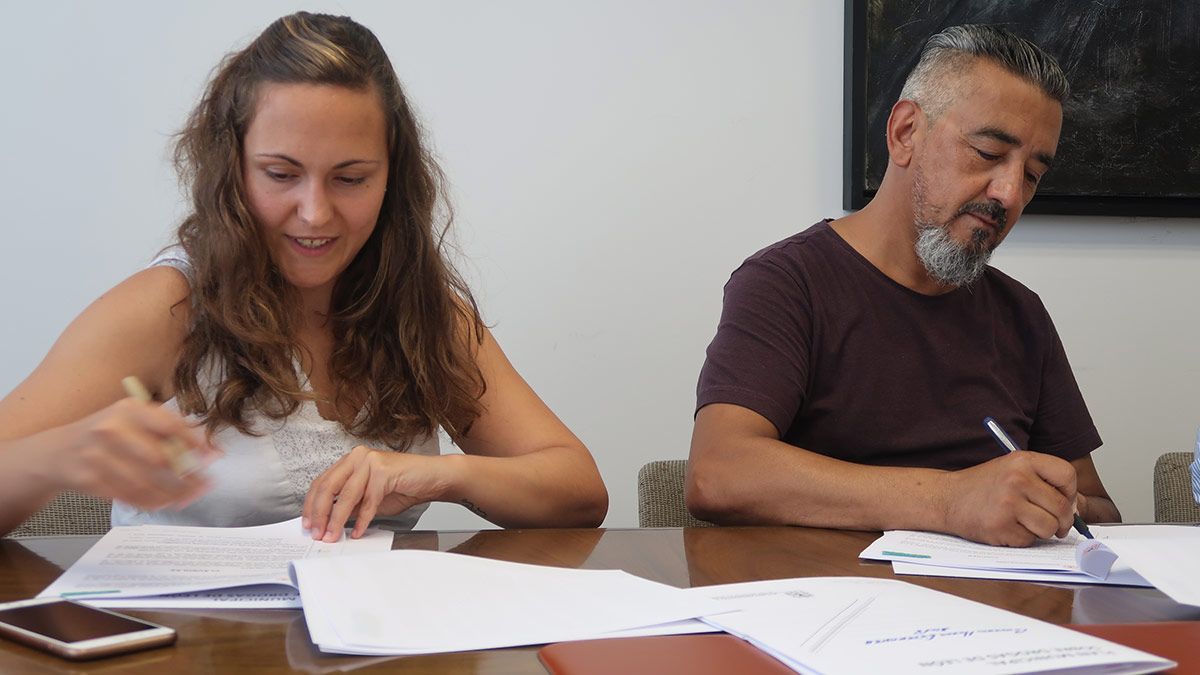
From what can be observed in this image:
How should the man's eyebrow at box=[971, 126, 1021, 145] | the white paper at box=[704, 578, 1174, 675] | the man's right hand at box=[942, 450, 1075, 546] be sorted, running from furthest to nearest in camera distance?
the man's eyebrow at box=[971, 126, 1021, 145] < the man's right hand at box=[942, 450, 1075, 546] < the white paper at box=[704, 578, 1174, 675]

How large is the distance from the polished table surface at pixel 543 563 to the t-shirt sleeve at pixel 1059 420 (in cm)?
67

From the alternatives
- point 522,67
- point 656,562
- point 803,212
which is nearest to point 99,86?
point 522,67

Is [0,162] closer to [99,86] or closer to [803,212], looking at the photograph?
[99,86]

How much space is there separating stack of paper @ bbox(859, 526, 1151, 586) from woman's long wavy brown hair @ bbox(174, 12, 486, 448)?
0.64m

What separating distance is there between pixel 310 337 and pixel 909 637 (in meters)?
1.00

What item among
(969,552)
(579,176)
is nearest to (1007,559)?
(969,552)

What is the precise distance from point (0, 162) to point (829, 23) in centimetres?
169

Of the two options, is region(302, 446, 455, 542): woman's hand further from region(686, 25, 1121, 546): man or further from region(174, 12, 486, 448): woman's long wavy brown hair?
region(686, 25, 1121, 546): man

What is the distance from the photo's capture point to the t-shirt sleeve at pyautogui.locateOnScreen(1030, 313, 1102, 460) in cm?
187

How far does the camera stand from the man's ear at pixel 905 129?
1.82 metres

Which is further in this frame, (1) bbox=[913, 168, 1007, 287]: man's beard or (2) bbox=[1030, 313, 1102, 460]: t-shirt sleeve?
(2) bbox=[1030, 313, 1102, 460]: t-shirt sleeve

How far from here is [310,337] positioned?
1.56 m

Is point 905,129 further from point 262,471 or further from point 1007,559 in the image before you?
point 262,471

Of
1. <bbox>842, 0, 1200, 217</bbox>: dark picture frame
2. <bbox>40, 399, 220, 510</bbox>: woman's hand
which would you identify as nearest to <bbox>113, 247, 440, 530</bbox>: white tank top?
<bbox>40, 399, 220, 510</bbox>: woman's hand
